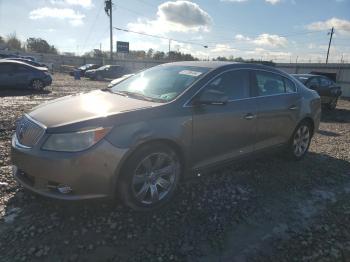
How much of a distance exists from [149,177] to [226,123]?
1.31 m

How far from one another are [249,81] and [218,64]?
1.74ft

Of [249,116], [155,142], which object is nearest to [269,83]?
[249,116]

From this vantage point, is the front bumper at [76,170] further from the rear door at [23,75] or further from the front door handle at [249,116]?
the rear door at [23,75]

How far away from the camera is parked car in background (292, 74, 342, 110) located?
13281 mm

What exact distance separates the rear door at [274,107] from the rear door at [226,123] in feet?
0.68

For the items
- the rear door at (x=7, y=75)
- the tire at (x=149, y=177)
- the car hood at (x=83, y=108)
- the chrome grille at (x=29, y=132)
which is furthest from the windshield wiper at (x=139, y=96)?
the rear door at (x=7, y=75)

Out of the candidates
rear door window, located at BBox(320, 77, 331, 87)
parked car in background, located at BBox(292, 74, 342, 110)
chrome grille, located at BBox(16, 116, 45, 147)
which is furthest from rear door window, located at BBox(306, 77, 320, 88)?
chrome grille, located at BBox(16, 116, 45, 147)

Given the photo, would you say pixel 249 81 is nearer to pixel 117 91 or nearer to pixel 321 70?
pixel 117 91

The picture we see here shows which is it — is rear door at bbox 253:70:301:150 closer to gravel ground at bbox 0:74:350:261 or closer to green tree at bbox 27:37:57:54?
gravel ground at bbox 0:74:350:261

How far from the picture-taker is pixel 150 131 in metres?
3.42

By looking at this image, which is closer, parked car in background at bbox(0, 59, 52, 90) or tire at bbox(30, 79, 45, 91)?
parked car in background at bbox(0, 59, 52, 90)

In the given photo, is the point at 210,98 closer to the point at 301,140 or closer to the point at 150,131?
the point at 150,131

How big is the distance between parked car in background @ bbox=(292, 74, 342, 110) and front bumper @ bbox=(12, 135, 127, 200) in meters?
11.7

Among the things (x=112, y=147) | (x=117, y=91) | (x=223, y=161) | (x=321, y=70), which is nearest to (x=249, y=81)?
(x=223, y=161)
